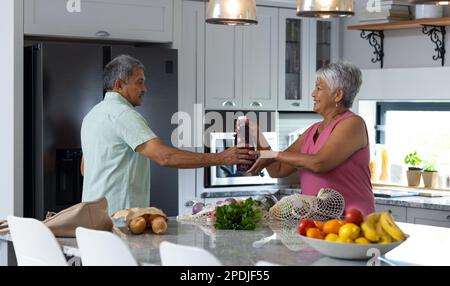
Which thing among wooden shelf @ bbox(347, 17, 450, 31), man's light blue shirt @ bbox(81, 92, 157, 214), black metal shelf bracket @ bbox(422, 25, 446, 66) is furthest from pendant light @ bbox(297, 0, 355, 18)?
black metal shelf bracket @ bbox(422, 25, 446, 66)

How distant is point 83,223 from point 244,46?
125 inches

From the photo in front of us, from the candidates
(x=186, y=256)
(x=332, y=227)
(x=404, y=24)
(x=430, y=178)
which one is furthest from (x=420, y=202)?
(x=186, y=256)

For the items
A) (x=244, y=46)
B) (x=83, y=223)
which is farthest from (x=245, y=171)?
(x=244, y=46)

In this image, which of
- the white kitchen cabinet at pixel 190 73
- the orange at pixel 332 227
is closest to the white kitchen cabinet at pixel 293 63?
the white kitchen cabinet at pixel 190 73

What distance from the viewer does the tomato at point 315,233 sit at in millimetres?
3057

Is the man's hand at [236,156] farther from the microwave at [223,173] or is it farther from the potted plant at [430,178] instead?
the potted plant at [430,178]

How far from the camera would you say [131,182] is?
3990 millimetres

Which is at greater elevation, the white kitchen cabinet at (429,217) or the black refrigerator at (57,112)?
the black refrigerator at (57,112)

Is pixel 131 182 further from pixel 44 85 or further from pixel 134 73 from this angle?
pixel 44 85

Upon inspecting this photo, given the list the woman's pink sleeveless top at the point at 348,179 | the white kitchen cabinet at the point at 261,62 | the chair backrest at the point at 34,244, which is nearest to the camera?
the chair backrest at the point at 34,244

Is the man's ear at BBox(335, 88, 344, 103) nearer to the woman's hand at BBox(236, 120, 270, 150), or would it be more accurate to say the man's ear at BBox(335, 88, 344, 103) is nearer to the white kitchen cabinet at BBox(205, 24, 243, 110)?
the woman's hand at BBox(236, 120, 270, 150)

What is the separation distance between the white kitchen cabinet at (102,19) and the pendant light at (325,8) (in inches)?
79.6

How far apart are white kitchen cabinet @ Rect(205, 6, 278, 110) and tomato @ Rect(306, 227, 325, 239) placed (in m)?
3.14

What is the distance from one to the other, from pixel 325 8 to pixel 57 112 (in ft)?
6.89
